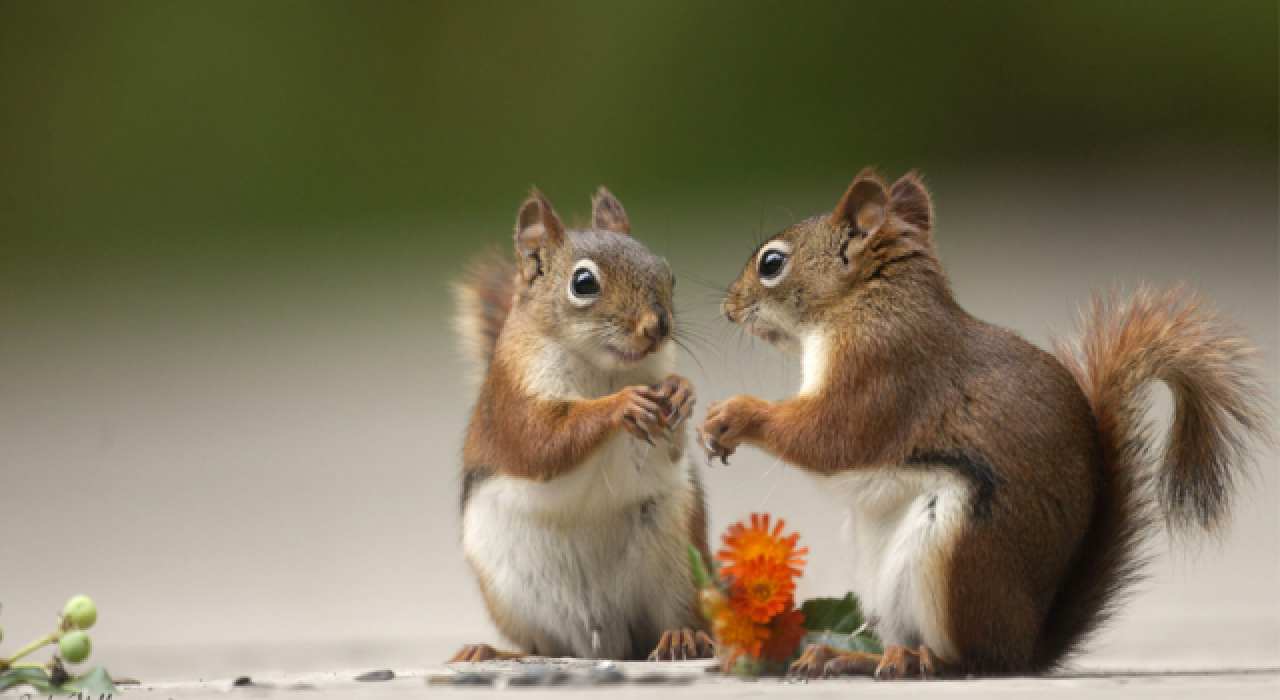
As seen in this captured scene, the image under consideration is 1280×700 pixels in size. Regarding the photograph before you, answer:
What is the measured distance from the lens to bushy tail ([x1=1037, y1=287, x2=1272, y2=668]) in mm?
1698

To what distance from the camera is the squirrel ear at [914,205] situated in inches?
71.7

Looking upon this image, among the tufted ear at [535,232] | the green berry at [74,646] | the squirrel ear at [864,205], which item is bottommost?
the green berry at [74,646]

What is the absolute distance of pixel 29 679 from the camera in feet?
4.63

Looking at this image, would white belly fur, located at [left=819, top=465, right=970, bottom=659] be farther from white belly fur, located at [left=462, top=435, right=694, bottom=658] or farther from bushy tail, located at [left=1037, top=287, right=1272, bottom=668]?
white belly fur, located at [left=462, top=435, right=694, bottom=658]

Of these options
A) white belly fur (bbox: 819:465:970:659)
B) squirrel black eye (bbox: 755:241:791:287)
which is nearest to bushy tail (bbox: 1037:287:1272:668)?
white belly fur (bbox: 819:465:970:659)

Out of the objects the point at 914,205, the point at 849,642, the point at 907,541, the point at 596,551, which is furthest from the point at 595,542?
the point at 914,205

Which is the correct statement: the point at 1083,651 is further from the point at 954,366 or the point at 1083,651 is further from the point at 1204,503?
the point at 954,366

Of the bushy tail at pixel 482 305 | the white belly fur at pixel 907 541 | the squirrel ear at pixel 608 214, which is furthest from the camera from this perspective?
the bushy tail at pixel 482 305

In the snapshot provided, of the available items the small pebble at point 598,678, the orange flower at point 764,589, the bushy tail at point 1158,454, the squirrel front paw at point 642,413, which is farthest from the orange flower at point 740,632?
the bushy tail at point 1158,454

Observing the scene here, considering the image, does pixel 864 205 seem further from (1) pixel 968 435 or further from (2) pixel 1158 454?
(2) pixel 1158 454

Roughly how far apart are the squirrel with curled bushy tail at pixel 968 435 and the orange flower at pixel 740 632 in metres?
0.06

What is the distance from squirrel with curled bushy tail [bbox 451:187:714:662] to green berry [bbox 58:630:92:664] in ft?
2.03

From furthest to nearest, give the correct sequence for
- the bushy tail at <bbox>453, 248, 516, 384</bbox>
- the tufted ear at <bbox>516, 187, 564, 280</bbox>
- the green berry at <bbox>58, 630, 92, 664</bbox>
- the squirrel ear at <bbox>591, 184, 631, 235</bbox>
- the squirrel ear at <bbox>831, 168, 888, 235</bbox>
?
the bushy tail at <bbox>453, 248, 516, 384</bbox>
the squirrel ear at <bbox>591, 184, 631, 235</bbox>
the tufted ear at <bbox>516, 187, 564, 280</bbox>
the squirrel ear at <bbox>831, 168, 888, 235</bbox>
the green berry at <bbox>58, 630, 92, 664</bbox>

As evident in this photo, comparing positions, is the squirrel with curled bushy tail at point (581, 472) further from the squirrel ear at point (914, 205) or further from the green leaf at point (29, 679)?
the green leaf at point (29, 679)
